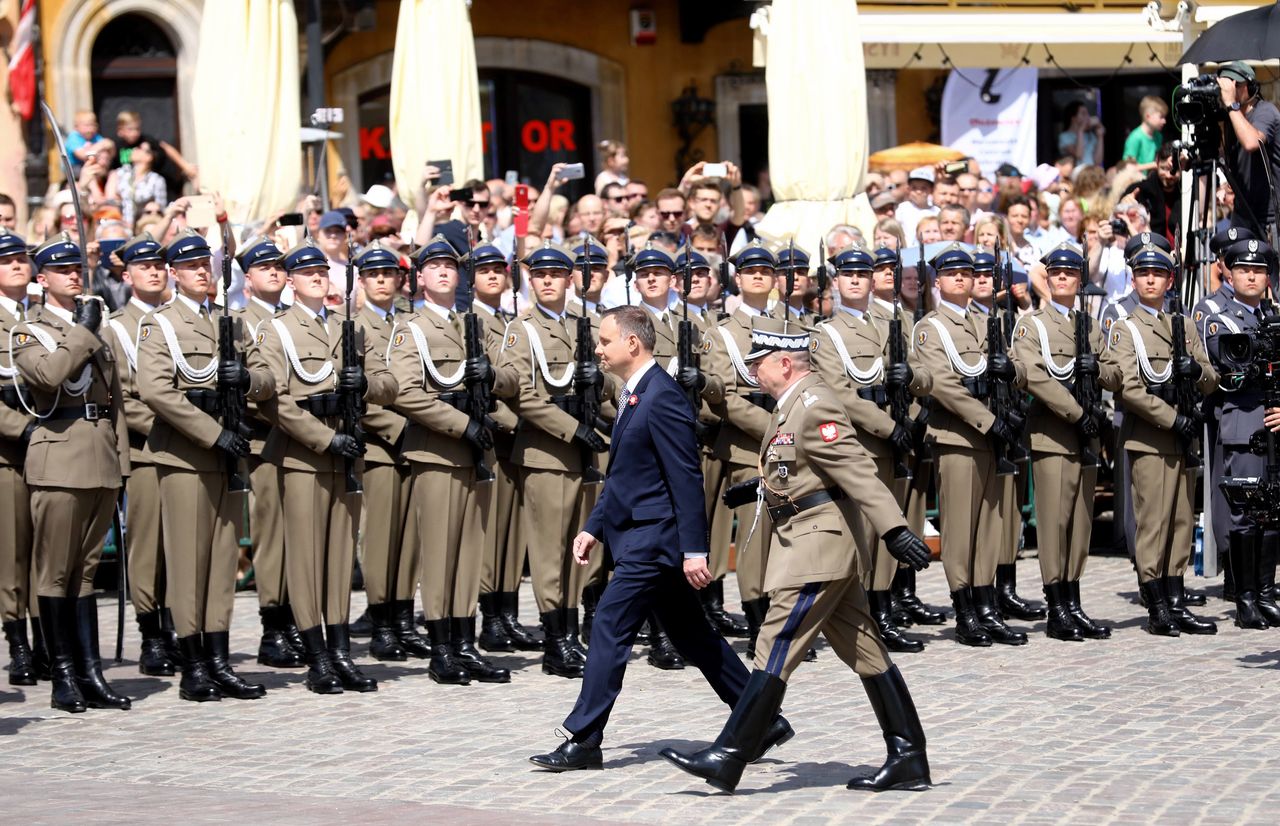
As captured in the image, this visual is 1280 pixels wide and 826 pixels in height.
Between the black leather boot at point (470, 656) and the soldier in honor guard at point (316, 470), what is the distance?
17.4 inches

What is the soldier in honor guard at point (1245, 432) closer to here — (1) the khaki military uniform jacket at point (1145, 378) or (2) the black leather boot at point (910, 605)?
(1) the khaki military uniform jacket at point (1145, 378)

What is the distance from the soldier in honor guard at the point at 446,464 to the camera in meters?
10.7

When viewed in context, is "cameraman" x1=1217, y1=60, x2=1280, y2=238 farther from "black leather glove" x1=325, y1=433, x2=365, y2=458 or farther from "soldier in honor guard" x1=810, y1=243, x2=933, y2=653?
"black leather glove" x1=325, y1=433, x2=365, y2=458

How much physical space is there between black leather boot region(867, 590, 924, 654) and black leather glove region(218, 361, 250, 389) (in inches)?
126

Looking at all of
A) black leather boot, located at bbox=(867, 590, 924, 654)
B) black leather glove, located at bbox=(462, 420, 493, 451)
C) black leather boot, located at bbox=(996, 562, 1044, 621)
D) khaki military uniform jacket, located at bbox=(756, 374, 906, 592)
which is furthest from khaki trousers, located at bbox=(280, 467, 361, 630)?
black leather boot, located at bbox=(996, 562, 1044, 621)

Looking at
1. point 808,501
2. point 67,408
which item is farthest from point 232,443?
point 808,501

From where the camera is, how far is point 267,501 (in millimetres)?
10906

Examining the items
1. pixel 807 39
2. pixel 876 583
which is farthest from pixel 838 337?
pixel 807 39

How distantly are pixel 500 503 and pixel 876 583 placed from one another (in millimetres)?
1883

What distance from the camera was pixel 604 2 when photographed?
2227cm

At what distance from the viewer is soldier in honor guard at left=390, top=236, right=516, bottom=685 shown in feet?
35.2

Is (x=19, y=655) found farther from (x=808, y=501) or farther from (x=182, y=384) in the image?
(x=808, y=501)

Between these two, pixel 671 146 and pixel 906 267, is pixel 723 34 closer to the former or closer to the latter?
pixel 671 146

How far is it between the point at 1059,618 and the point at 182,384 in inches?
175
